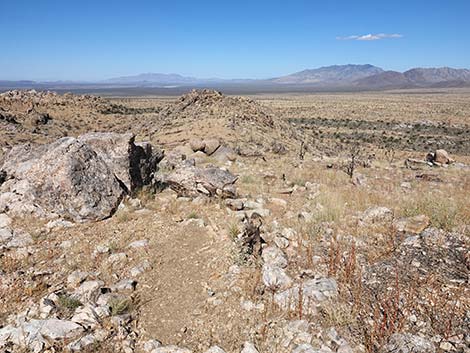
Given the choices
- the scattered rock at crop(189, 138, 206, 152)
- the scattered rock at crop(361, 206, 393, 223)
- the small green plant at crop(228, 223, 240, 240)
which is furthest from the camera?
the scattered rock at crop(189, 138, 206, 152)

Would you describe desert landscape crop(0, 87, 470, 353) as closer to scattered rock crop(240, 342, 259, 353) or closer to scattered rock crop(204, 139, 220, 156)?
scattered rock crop(240, 342, 259, 353)

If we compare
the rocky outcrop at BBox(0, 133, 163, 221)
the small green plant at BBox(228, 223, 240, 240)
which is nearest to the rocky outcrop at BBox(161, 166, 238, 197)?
the rocky outcrop at BBox(0, 133, 163, 221)

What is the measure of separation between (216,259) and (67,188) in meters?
3.13

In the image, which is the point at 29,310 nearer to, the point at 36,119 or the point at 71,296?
the point at 71,296

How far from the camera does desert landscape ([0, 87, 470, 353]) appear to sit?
351 cm

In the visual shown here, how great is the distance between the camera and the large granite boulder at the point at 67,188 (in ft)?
20.3

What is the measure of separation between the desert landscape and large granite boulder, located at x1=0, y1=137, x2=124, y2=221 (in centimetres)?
2

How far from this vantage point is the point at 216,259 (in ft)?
16.1

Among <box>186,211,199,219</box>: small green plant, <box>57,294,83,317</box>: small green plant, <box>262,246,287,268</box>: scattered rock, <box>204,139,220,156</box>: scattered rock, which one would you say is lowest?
<box>57,294,83,317</box>: small green plant

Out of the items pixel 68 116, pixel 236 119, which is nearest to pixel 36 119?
pixel 68 116

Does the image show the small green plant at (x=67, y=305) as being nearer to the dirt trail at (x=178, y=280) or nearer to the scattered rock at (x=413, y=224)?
the dirt trail at (x=178, y=280)

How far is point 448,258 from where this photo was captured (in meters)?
4.68

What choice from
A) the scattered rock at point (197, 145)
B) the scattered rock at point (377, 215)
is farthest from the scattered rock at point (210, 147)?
the scattered rock at point (377, 215)

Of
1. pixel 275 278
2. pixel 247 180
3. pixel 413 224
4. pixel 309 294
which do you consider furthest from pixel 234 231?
pixel 247 180
